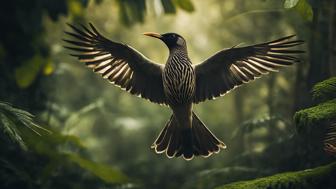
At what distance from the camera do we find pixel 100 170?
5.56 metres

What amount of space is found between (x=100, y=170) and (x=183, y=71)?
136cm

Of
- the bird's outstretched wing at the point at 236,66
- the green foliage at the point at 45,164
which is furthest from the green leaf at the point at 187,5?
the green foliage at the point at 45,164

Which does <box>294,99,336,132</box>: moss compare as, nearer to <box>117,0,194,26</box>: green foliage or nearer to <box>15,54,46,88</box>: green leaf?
<box>117,0,194,26</box>: green foliage

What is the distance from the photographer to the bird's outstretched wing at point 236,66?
5078 mm

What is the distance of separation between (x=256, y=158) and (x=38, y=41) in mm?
2964

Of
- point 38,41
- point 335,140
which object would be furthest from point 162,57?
point 335,140

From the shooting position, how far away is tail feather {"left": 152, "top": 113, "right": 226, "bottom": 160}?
17.4 ft

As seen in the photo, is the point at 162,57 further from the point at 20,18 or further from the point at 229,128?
the point at 20,18

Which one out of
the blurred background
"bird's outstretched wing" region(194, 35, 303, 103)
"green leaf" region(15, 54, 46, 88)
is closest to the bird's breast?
"bird's outstretched wing" region(194, 35, 303, 103)

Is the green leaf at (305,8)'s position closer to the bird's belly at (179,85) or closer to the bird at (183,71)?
the bird at (183,71)

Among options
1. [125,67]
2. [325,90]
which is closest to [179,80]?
[125,67]

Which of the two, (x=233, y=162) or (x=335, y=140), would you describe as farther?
(x=233, y=162)

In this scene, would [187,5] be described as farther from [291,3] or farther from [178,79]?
[291,3]

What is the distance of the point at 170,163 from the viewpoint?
8453mm
